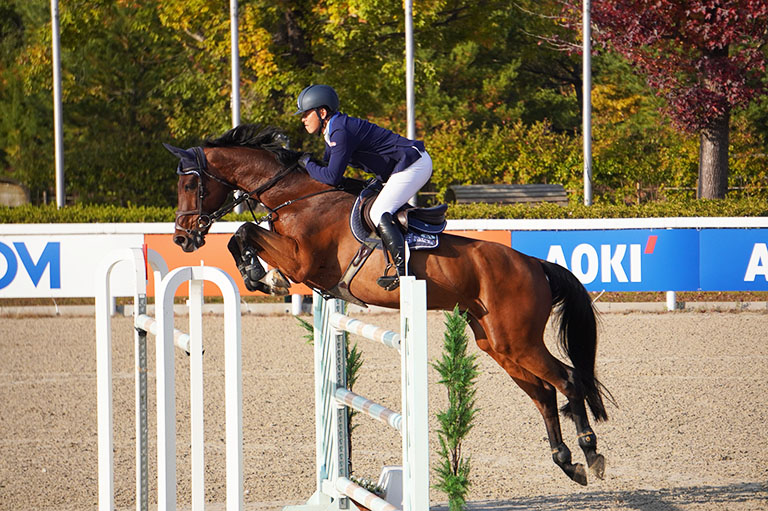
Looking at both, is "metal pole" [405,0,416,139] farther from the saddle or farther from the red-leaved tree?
the saddle

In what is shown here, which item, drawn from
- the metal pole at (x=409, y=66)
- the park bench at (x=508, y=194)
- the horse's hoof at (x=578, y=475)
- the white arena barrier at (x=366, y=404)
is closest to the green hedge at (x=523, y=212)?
the metal pole at (x=409, y=66)

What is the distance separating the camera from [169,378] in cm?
353

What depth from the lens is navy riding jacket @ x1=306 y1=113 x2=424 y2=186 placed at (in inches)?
191

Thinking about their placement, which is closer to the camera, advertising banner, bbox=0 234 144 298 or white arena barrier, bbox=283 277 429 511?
white arena barrier, bbox=283 277 429 511

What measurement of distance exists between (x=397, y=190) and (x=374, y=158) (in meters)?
0.27

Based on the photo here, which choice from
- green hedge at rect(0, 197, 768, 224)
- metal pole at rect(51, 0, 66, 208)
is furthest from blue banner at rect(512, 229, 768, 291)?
metal pole at rect(51, 0, 66, 208)

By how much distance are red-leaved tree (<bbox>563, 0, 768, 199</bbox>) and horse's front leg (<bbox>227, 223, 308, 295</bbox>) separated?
35.8 feet

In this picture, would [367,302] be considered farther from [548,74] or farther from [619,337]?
[548,74]

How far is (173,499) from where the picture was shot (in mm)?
3566

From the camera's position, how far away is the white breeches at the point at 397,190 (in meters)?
4.98

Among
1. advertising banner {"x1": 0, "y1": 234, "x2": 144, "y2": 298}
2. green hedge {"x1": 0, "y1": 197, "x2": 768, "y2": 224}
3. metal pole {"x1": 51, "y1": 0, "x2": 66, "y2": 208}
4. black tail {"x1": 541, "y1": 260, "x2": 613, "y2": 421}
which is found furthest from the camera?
metal pole {"x1": 51, "y1": 0, "x2": 66, "y2": 208}

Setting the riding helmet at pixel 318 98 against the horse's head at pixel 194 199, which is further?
the horse's head at pixel 194 199

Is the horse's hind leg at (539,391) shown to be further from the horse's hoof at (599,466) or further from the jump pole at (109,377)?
the jump pole at (109,377)

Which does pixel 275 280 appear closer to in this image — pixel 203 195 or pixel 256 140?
pixel 203 195
